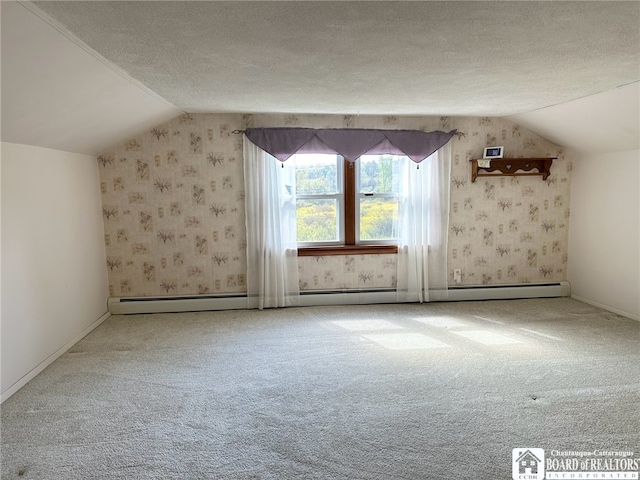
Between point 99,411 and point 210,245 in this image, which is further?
point 210,245

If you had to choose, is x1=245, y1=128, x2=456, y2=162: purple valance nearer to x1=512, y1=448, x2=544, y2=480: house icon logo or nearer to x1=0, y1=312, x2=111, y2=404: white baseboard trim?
x1=0, y1=312, x2=111, y2=404: white baseboard trim

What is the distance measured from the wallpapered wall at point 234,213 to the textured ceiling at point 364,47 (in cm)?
97

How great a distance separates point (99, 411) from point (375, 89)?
9.16ft

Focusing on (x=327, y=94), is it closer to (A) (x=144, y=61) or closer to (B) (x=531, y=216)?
(A) (x=144, y=61)

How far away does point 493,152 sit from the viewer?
14.4 ft

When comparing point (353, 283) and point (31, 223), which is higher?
point (31, 223)

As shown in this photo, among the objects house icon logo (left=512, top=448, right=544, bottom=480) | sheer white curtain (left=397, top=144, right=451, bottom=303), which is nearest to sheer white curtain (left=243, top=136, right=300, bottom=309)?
sheer white curtain (left=397, top=144, right=451, bottom=303)

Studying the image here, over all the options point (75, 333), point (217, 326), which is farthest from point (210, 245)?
point (75, 333)

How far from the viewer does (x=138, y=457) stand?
2.08m

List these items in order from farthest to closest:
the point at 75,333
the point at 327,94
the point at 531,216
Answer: the point at 531,216 → the point at 75,333 → the point at 327,94

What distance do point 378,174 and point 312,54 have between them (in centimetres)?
246

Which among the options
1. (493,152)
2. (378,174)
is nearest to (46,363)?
(378,174)

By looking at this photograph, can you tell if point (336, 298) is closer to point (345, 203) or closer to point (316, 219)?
point (316, 219)

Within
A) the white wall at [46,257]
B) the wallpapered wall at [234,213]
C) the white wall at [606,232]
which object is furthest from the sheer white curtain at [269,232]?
the white wall at [606,232]
